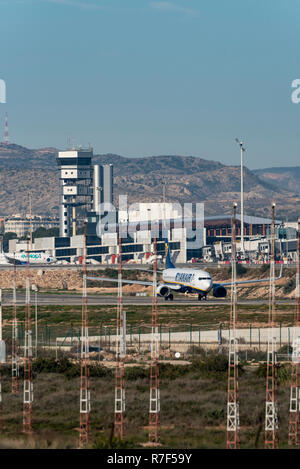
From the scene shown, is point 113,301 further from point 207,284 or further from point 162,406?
point 162,406

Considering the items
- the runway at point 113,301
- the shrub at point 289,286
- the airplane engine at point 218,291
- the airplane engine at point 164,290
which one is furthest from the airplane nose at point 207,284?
the shrub at point 289,286

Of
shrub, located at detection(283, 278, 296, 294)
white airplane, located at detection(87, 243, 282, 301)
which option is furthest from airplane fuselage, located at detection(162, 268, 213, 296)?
shrub, located at detection(283, 278, 296, 294)

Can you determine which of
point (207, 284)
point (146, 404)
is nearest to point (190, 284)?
point (207, 284)

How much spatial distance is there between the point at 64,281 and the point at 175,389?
128 metres

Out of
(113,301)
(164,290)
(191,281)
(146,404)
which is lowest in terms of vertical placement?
(113,301)

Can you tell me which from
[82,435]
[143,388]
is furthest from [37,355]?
[82,435]

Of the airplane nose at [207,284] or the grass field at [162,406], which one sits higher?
the airplane nose at [207,284]

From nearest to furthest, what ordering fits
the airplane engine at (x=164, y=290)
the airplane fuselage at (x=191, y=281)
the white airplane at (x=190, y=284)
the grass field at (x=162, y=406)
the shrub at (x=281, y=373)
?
1. the grass field at (x=162, y=406)
2. the shrub at (x=281, y=373)
3. the airplane fuselage at (x=191, y=281)
4. the white airplane at (x=190, y=284)
5. the airplane engine at (x=164, y=290)

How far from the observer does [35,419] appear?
168ft

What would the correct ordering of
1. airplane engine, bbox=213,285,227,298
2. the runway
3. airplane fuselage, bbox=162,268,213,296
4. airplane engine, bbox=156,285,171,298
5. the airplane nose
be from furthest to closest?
airplane engine, bbox=156,285,171,298
airplane engine, bbox=213,285,227,298
the runway
airplane fuselage, bbox=162,268,213,296
the airplane nose

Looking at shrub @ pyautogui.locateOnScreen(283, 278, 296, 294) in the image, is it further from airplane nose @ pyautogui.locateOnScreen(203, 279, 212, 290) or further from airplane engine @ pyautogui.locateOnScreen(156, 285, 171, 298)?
airplane nose @ pyautogui.locateOnScreen(203, 279, 212, 290)

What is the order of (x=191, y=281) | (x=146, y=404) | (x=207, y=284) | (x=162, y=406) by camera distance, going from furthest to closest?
1. (x=191, y=281)
2. (x=207, y=284)
3. (x=146, y=404)
4. (x=162, y=406)

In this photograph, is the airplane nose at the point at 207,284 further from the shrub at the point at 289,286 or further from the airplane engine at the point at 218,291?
the shrub at the point at 289,286
